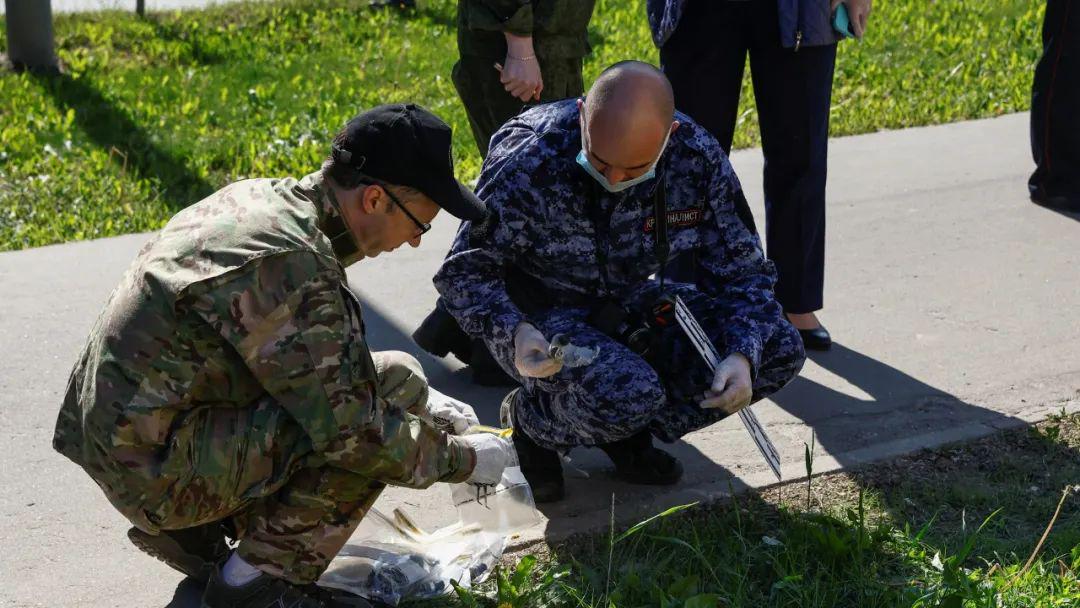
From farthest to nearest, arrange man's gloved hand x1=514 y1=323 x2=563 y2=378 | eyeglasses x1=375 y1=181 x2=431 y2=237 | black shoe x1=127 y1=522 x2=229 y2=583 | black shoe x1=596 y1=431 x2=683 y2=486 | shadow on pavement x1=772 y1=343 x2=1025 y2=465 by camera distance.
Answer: shadow on pavement x1=772 y1=343 x2=1025 y2=465, black shoe x1=596 y1=431 x2=683 y2=486, man's gloved hand x1=514 y1=323 x2=563 y2=378, black shoe x1=127 y1=522 x2=229 y2=583, eyeglasses x1=375 y1=181 x2=431 y2=237

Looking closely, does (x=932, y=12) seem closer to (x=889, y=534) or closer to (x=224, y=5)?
(x=224, y=5)

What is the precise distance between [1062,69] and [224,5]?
5807mm

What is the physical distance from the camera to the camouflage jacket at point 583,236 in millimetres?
3436

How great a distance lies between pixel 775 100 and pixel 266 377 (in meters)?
2.44

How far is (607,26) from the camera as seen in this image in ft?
30.3

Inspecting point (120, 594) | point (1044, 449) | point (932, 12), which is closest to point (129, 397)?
point (120, 594)

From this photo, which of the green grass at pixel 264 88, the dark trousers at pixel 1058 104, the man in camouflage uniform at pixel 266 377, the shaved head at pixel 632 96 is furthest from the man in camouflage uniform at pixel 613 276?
the dark trousers at pixel 1058 104

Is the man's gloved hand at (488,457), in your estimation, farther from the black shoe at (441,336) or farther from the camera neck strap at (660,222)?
the black shoe at (441,336)

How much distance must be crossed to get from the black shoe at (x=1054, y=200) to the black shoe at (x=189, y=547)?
15.5ft

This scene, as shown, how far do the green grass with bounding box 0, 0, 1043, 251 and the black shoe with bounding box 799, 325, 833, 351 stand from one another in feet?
7.33

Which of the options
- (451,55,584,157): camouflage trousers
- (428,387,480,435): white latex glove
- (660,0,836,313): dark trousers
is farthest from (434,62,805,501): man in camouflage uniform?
(660,0,836,313): dark trousers

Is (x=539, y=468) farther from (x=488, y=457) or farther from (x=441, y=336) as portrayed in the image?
(x=441, y=336)

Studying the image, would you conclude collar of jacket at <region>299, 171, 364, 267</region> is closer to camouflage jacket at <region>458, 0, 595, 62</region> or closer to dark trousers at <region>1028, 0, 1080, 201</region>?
camouflage jacket at <region>458, 0, 595, 62</region>

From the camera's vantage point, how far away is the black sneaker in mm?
2822
